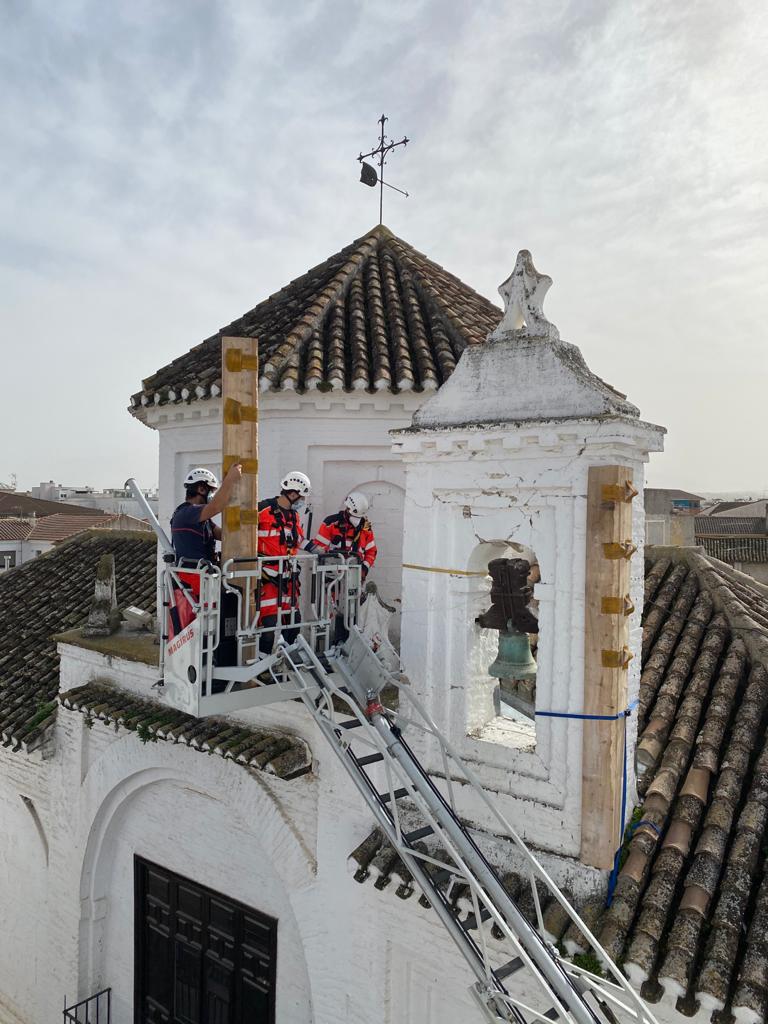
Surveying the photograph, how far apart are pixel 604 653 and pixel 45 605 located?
10842 millimetres

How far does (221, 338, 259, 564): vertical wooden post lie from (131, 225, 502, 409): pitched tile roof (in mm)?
1495

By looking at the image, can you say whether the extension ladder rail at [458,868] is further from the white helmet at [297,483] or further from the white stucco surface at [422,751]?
the white helmet at [297,483]

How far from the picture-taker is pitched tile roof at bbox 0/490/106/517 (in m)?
40.2

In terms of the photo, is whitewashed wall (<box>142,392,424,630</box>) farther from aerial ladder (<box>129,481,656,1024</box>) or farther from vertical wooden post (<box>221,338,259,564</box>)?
vertical wooden post (<box>221,338,259,564</box>)

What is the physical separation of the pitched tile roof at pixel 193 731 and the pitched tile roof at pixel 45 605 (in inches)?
57.4

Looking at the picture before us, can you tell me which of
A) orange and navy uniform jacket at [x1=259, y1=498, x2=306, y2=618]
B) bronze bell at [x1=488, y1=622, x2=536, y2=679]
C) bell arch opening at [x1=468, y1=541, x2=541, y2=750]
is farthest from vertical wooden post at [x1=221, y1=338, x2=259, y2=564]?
bronze bell at [x1=488, y1=622, x2=536, y2=679]

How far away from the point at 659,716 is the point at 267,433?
425 centimetres

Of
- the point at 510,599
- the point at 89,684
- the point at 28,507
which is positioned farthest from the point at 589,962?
the point at 28,507

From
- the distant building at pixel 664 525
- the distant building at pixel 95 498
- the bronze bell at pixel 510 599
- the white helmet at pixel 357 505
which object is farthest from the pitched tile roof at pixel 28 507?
the bronze bell at pixel 510 599

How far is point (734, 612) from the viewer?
6.77 metres

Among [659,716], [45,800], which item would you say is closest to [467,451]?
[659,716]

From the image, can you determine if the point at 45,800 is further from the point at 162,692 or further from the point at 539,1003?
the point at 539,1003

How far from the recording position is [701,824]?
477 cm

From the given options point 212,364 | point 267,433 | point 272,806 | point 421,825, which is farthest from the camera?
point 212,364
